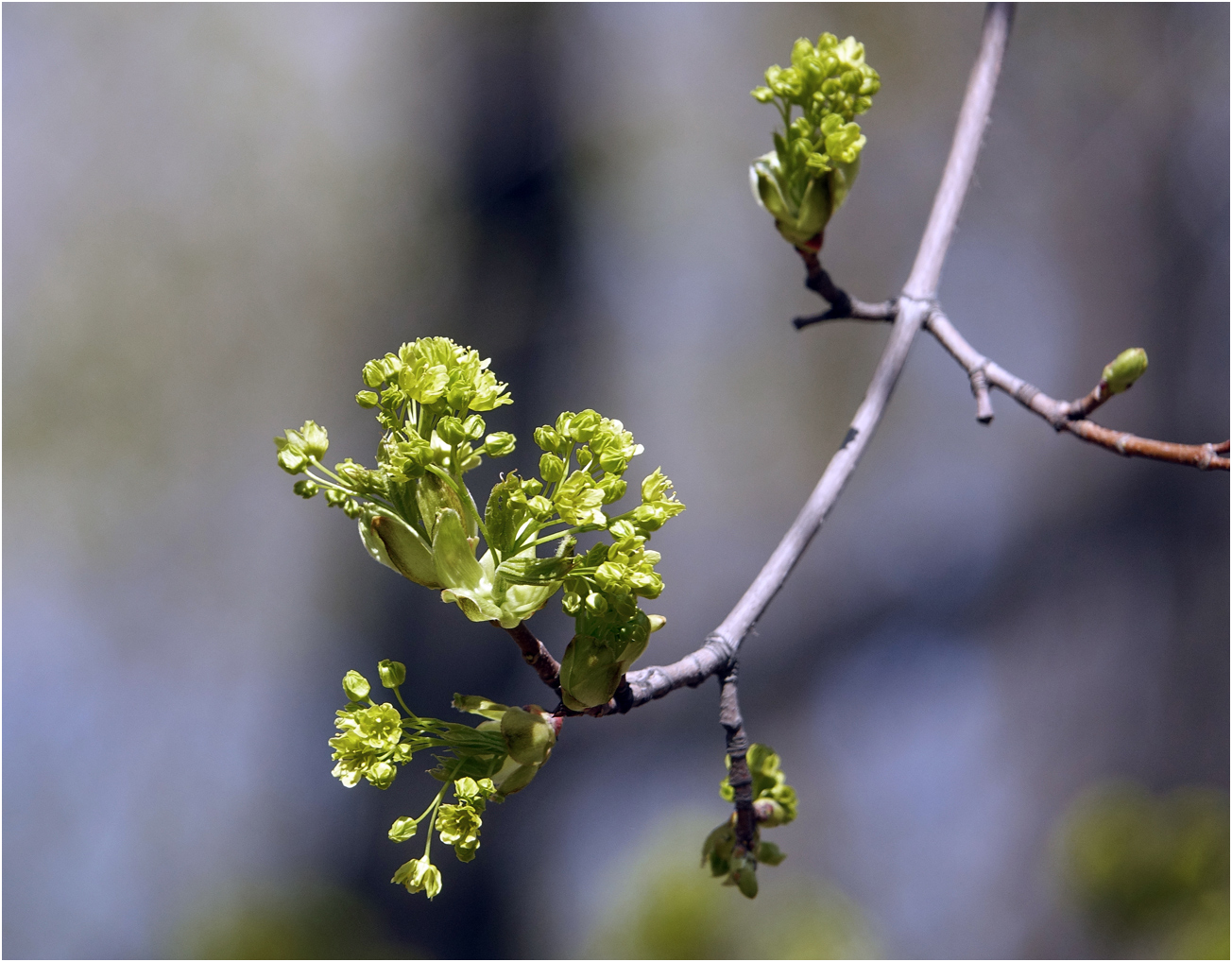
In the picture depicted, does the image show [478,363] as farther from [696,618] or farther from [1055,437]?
[1055,437]

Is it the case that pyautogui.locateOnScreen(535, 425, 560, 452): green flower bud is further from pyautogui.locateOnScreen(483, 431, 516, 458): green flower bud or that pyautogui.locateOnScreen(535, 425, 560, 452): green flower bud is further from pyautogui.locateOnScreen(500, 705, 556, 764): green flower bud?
Answer: pyautogui.locateOnScreen(500, 705, 556, 764): green flower bud

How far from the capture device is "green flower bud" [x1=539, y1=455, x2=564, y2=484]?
1.29ft

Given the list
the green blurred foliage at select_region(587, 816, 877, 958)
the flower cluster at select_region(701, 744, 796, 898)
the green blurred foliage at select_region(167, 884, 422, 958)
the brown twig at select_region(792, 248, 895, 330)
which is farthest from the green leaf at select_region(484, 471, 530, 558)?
the green blurred foliage at select_region(167, 884, 422, 958)

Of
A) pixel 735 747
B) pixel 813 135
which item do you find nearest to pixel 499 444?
pixel 735 747

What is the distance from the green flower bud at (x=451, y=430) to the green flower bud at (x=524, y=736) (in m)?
0.14

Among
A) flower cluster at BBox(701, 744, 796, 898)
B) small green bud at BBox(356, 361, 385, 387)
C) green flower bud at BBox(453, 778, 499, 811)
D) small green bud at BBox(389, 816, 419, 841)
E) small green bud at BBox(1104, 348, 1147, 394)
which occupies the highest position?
small green bud at BBox(1104, 348, 1147, 394)

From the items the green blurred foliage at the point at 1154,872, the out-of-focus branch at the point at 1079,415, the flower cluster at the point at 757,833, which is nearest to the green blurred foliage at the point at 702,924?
the green blurred foliage at the point at 1154,872

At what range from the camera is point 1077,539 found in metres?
2.55

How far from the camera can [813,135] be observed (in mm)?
588

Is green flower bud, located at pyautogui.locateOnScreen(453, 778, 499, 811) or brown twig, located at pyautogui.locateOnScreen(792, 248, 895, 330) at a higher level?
brown twig, located at pyautogui.locateOnScreen(792, 248, 895, 330)

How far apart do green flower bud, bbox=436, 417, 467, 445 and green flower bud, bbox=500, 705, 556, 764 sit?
144 mm

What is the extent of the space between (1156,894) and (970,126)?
4.69 ft

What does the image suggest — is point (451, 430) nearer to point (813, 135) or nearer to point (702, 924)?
point (813, 135)

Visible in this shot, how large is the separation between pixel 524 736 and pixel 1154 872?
1535 millimetres
